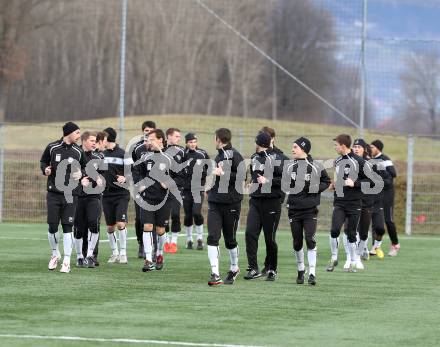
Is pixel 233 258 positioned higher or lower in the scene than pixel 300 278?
higher

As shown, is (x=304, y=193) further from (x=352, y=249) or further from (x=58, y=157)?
(x=58, y=157)

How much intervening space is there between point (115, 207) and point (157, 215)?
170 centimetres

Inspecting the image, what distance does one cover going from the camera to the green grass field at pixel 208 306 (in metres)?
9.98

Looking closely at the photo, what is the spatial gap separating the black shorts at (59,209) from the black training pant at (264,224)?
272 centimetres

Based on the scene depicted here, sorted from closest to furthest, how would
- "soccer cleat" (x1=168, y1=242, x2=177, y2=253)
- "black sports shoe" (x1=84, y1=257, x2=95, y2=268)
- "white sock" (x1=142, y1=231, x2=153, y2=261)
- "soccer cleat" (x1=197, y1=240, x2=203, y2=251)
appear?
"white sock" (x1=142, y1=231, x2=153, y2=261) → "black sports shoe" (x1=84, y1=257, x2=95, y2=268) → "soccer cleat" (x1=168, y1=242, x2=177, y2=253) → "soccer cleat" (x1=197, y1=240, x2=203, y2=251)

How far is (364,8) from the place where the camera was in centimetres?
2689

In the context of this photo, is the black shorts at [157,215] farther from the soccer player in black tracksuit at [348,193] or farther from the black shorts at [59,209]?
the soccer player in black tracksuit at [348,193]

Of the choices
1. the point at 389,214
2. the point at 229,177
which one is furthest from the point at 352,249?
the point at 389,214

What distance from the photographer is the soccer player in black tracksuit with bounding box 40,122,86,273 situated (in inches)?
611

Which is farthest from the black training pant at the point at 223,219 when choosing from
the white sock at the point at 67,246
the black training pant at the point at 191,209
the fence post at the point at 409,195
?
the fence post at the point at 409,195

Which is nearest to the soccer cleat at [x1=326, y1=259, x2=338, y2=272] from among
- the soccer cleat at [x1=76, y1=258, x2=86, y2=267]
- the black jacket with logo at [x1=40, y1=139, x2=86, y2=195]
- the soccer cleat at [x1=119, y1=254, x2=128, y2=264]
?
the soccer cleat at [x1=119, y1=254, x2=128, y2=264]

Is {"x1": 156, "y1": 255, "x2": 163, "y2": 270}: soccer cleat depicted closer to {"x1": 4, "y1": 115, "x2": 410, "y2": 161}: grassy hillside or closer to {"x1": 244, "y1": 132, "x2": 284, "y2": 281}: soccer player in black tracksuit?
{"x1": 244, "y1": 132, "x2": 284, "y2": 281}: soccer player in black tracksuit

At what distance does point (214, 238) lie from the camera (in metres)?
14.6

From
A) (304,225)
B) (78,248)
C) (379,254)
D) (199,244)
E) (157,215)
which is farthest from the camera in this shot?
(199,244)
